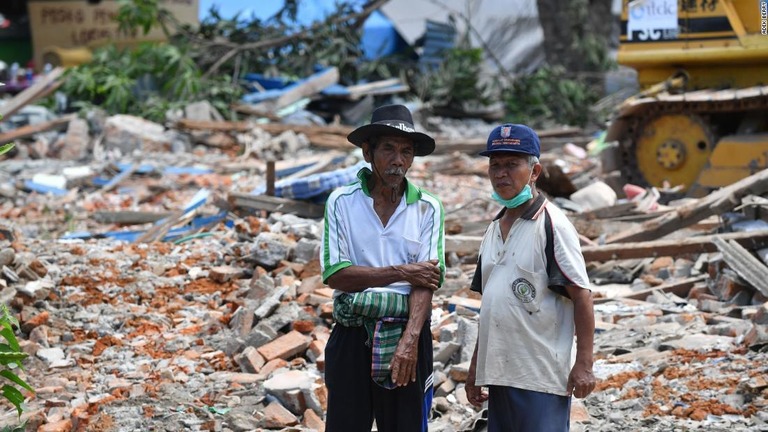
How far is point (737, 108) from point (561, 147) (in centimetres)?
544

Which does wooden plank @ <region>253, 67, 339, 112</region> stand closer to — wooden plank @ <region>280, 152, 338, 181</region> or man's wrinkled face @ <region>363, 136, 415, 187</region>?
wooden plank @ <region>280, 152, 338, 181</region>

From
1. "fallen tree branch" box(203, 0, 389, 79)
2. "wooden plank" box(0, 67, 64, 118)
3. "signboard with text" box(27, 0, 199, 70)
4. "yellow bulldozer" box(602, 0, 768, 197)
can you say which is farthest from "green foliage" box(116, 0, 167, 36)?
"yellow bulldozer" box(602, 0, 768, 197)

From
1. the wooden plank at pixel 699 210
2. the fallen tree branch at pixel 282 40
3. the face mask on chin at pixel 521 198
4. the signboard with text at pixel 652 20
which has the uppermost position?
the fallen tree branch at pixel 282 40

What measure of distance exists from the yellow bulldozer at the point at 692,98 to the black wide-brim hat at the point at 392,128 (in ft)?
24.4

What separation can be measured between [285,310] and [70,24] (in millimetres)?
17538

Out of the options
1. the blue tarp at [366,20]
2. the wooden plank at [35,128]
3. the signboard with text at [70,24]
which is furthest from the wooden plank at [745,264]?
the signboard with text at [70,24]

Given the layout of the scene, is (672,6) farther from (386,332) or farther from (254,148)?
(386,332)

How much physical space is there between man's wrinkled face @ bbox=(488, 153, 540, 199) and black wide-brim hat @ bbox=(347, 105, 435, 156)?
15.3 inches

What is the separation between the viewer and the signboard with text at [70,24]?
2202 cm

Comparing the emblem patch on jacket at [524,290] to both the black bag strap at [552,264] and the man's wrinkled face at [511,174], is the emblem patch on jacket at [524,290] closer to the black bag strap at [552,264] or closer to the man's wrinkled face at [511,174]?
the black bag strap at [552,264]

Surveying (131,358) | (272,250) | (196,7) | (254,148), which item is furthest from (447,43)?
(131,358)

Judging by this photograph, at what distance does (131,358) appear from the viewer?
6.29m

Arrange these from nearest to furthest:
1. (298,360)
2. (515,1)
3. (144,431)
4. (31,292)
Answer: (144,431), (298,360), (31,292), (515,1)

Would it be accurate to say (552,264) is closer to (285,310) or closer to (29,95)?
(285,310)
